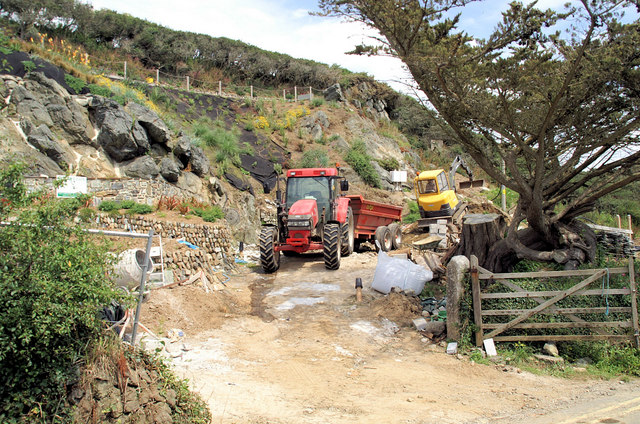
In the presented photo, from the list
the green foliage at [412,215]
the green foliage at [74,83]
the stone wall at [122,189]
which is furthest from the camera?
the green foliage at [412,215]

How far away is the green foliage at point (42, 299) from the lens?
10.8ft

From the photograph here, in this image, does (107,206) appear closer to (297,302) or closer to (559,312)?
(297,302)

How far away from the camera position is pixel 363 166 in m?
27.6

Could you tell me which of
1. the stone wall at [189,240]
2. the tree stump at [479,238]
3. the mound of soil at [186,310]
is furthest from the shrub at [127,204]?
the tree stump at [479,238]

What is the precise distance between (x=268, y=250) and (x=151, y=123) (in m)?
8.59

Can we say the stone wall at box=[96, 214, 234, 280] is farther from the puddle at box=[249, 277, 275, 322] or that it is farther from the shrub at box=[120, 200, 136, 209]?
the puddle at box=[249, 277, 275, 322]

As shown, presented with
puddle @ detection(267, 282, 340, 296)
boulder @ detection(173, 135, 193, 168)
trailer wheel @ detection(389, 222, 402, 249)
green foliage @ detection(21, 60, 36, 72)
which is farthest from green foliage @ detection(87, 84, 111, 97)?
trailer wheel @ detection(389, 222, 402, 249)

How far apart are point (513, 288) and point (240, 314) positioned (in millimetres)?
4968

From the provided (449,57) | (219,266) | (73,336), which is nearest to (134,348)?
(73,336)

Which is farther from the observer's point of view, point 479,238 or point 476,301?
point 479,238

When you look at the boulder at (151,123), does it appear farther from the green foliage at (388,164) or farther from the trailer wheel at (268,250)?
the green foliage at (388,164)

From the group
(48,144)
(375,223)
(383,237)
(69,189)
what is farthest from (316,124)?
(69,189)

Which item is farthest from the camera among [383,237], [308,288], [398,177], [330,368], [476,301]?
[398,177]

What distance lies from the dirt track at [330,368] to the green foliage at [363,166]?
17.8 m
